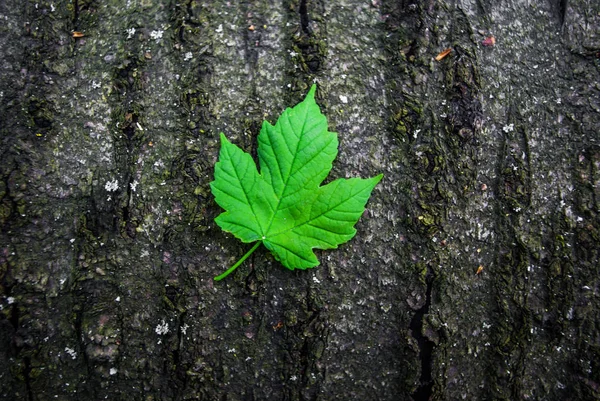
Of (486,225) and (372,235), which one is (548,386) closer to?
(486,225)

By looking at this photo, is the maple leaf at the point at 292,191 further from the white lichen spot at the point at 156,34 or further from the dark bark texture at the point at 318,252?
the white lichen spot at the point at 156,34

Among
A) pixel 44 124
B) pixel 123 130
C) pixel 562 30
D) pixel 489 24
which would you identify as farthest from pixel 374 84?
pixel 44 124

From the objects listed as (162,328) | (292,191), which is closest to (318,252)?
(292,191)

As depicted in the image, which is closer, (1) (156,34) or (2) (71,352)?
(2) (71,352)

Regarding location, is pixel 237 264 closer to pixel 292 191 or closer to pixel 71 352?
pixel 292 191

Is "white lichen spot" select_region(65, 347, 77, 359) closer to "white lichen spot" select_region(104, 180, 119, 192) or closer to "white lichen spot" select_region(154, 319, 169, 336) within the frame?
"white lichen spot" select_region(154, 319, 169, 336)

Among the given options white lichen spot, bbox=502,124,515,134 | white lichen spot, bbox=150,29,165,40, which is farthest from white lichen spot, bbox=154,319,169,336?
white lichen spot, bbox=502,124,515,134

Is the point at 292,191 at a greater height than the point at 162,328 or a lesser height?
greater

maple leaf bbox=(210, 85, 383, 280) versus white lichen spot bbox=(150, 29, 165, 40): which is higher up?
white lichen spot bbox=(150, 29, 165, 40)

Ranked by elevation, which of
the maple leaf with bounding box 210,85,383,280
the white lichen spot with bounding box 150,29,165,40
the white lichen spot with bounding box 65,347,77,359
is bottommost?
the white lichen spot with bounding box 65,347,77,359
